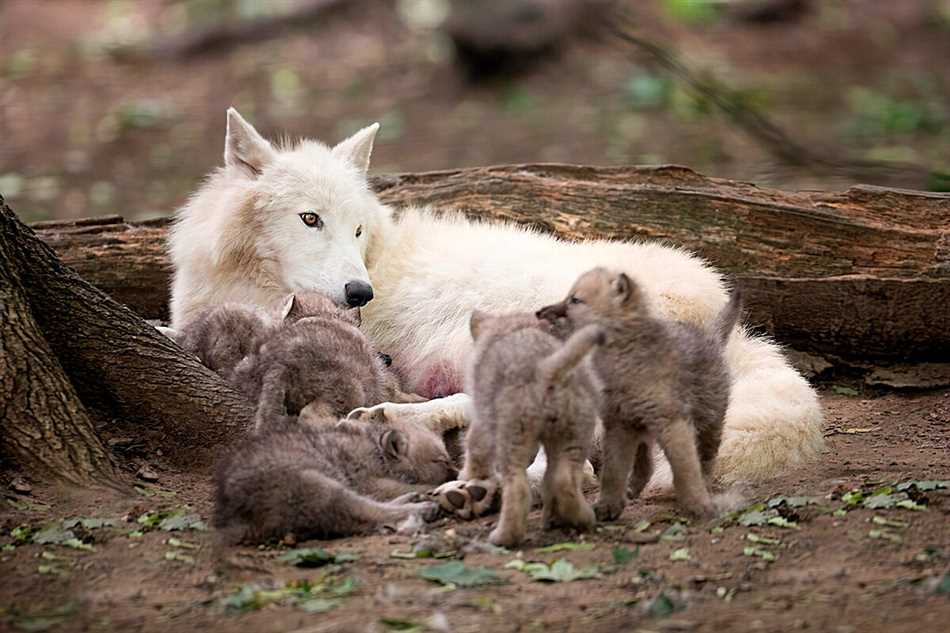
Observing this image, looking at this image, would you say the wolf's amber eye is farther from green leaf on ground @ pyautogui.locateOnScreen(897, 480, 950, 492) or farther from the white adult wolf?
green leaf on ground @ pyautogui.locateOnScreen(897, 480, 950, 492)

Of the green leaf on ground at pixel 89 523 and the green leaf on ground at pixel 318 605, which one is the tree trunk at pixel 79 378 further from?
the green leaf on ground at pixel 318 605

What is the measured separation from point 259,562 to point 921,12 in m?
16.5

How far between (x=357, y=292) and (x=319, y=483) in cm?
197

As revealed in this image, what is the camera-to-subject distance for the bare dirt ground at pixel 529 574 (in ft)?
11.1

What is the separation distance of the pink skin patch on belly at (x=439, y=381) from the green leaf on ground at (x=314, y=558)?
210cm

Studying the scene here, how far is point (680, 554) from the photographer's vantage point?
12.8 feet

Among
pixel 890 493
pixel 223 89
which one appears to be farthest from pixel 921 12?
pixel 890 493

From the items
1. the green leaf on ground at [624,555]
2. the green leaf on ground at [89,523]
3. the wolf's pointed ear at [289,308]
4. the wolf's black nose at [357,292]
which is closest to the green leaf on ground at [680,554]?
the green leaf on ground at [624,555]

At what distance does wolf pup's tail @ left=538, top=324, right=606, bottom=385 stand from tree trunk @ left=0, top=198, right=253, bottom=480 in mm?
1838

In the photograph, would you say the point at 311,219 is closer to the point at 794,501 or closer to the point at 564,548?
the point at 564,548

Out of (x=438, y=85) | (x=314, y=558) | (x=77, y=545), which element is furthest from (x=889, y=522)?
(x=438, y=85)

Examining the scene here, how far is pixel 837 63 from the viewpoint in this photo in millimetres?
16531

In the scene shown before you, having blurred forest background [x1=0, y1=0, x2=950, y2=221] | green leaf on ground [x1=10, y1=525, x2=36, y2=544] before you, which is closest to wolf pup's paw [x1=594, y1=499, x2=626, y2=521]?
green leaf on ground [x1=10, y1=525, x2=36, y2=544]

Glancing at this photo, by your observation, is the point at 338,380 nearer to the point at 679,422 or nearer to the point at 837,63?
the point at 679,422
